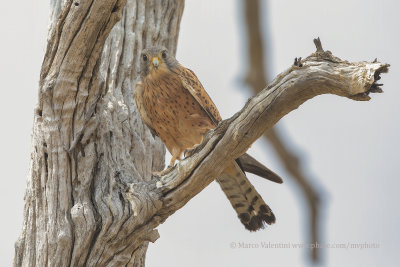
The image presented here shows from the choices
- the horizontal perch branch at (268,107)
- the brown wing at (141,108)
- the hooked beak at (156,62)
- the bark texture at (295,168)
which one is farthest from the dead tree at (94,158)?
the hooked beak at (156,62)

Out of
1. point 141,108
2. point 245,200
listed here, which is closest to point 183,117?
point 141,108

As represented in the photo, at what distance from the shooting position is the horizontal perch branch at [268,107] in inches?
112

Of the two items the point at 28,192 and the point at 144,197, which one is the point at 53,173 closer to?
the point at 28,192

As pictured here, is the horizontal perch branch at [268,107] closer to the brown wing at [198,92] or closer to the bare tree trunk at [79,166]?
the bare tree trunk at [79,166]

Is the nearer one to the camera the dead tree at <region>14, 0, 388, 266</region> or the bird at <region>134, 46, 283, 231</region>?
the dead tree at <region>14, 0, 388, 266</region>

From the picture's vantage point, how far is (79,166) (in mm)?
3760

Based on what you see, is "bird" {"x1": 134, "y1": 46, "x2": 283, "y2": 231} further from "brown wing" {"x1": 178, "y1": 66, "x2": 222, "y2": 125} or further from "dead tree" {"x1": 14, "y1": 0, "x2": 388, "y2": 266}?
"dead tree" {"x1": 14, "y1": 0, "x2": 388, "y2": 266}

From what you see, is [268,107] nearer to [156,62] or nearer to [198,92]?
[198,92]

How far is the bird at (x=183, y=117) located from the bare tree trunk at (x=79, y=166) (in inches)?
20.3

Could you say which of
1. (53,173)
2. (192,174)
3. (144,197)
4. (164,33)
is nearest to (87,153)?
(53,173)

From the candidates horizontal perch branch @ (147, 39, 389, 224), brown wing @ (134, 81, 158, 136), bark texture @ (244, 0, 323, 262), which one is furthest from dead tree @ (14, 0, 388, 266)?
brown wing @ (134, 81, 158, 136)

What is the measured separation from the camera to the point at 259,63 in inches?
97.9

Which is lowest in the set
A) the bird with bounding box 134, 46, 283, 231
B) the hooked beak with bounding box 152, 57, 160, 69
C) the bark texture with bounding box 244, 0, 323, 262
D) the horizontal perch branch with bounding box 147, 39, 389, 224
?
the bark texture with bounding box 244, 0, 323, 262

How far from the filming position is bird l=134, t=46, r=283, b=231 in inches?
171
